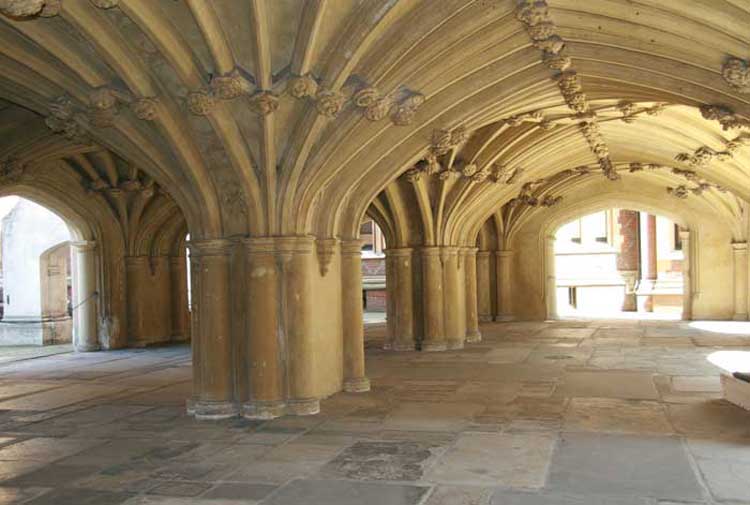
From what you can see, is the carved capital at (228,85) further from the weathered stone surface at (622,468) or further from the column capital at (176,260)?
the column capital at (176,260)

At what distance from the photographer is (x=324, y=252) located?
10078 mm

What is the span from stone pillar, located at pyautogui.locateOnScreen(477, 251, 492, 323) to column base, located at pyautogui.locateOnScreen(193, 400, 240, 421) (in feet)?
49.6

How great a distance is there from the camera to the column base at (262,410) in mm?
9133

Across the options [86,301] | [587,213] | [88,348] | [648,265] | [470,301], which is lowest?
[88,348]

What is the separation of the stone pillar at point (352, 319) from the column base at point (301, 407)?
1.47 metres

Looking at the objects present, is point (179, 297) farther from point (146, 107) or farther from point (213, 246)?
point (146, 107)

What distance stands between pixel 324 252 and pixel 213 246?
1.44 meters

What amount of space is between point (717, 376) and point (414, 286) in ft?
20.8

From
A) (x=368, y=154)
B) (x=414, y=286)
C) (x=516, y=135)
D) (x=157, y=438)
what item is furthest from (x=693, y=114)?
(x=157, y=438)

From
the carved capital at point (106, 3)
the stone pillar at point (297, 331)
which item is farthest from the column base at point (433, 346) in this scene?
the carved capital at point (106, 3)

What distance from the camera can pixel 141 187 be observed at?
17031 millimetres

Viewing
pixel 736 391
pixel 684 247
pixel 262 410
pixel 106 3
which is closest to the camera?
pixel 106 3

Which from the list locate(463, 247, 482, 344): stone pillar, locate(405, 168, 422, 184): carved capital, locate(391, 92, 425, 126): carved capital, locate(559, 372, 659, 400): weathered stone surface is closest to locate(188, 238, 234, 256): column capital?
locate(391, 92, 425, 126): carved capital

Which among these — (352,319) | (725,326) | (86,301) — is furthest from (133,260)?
(725,326)
